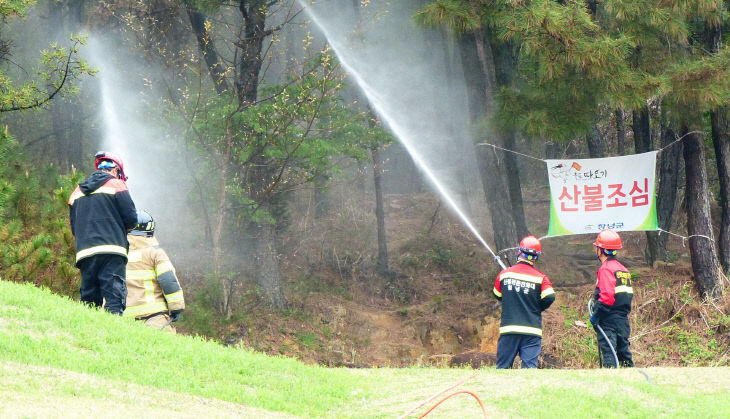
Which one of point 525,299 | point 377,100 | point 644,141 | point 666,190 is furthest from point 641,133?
point 525,299

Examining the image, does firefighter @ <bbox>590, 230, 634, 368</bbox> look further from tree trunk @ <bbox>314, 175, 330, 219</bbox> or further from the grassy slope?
tree trunk @ <bbox>314, 175, 330, 219</bbox>

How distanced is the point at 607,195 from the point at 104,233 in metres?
8.20

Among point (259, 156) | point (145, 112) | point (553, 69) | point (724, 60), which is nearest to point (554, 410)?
point (553, 69)

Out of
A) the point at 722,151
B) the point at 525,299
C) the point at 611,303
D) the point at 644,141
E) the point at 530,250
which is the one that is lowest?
the point at 611,303

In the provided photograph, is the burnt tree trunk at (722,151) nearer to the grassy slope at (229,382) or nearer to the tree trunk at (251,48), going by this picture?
the grassy slope at (229,382)

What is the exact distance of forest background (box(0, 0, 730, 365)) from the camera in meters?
11.0

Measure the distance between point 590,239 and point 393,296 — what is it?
16.0ft

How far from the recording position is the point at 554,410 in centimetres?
568

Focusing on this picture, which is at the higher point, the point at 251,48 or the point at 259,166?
the point at 251,48

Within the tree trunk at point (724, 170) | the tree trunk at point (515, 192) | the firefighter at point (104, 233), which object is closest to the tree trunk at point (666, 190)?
the tree trunk at point (724, 170)

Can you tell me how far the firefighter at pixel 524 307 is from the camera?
813 cm

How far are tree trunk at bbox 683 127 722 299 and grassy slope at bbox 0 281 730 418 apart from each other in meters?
5.08

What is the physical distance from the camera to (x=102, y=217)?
6785mm

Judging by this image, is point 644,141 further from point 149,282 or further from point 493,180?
point 149,282
